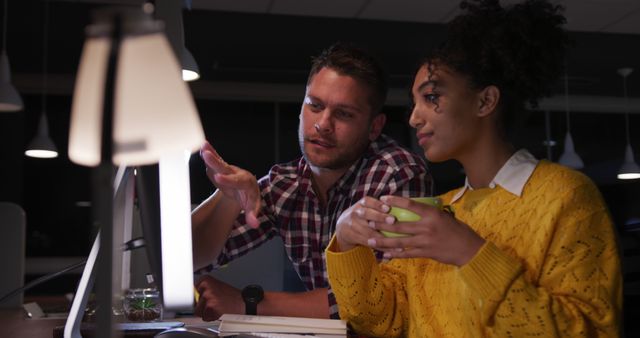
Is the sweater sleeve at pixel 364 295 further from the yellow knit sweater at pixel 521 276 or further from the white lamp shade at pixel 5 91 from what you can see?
the white lamp shade at pixel 5 91

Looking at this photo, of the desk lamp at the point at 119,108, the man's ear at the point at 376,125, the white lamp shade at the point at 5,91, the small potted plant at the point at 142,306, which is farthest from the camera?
the white lamp shade at the point at 5,91

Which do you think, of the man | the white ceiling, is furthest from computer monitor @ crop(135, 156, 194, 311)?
the white ceiling

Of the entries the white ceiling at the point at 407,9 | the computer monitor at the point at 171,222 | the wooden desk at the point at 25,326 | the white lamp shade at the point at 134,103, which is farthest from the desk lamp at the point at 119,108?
the white ceiling at the point at 407,9

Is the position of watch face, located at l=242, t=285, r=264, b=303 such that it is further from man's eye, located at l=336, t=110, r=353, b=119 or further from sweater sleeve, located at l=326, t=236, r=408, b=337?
man's eye, located at l=336, t=110, r=353, b=119

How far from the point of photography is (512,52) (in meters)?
1.21

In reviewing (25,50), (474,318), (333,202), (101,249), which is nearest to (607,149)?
(25,50)

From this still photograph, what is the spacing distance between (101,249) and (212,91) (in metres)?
6.35

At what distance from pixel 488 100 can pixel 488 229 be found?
0.78 feet

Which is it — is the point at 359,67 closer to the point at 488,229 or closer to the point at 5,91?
the point at 488,229

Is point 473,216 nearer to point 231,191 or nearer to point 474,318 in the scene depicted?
point 474,318

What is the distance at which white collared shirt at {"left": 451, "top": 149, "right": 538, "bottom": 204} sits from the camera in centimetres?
115

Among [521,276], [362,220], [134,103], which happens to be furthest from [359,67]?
[134,103]

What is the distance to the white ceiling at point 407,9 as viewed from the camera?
482cm

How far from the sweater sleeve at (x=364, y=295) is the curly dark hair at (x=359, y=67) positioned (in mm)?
629
